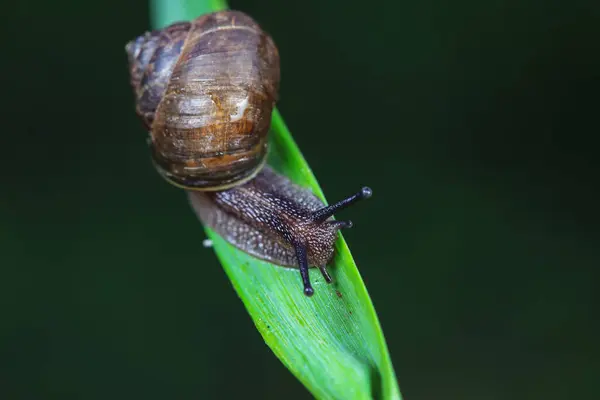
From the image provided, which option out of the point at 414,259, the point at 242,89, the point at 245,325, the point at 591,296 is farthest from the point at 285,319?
the point at 591,296

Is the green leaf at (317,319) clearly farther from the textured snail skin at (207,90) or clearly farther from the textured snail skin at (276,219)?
the textured snail skin at (207,90)

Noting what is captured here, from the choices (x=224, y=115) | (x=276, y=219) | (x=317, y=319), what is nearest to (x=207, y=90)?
(x=224, y=115)

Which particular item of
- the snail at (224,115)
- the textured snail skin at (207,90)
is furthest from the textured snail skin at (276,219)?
the textured snail skin at (207,90)

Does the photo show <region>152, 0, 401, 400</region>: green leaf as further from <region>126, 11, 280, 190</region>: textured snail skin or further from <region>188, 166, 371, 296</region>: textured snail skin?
<region>126, 11, 280, 190</region>: textured snail skin

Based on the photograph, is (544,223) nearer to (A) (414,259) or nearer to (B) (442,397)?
(A) (414,259)

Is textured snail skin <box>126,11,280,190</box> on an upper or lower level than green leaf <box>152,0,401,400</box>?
upper

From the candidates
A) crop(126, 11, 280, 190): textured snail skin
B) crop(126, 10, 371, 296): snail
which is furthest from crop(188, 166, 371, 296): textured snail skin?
crop(126, 11, 280, 190): textured snail skin
